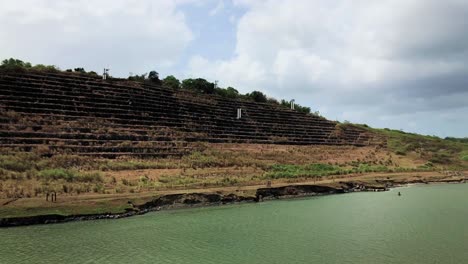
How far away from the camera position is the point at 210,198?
3023cm

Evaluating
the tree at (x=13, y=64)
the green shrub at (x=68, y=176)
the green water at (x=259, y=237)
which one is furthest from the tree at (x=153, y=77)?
the green water at (x=259, y=237)

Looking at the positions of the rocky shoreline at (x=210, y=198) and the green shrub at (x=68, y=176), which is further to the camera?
the green shrub at (x=68, y=176)

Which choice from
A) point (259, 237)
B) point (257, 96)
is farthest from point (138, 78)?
point (259, 237)

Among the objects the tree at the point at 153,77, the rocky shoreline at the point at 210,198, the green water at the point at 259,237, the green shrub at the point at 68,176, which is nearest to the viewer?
the green water at the point at 259,237

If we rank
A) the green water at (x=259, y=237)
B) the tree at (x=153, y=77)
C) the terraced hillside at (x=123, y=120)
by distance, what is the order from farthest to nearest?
the tree at (x=153, y=77), the terraced hillside at (x=123, y=120), the green water at (x=259, y=237)

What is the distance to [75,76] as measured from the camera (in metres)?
52.2

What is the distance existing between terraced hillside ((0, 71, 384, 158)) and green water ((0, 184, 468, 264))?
18.2 metres

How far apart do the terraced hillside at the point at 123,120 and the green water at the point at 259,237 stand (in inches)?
717

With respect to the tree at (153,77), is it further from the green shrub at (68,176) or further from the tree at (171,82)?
the green shrub at (68,176)

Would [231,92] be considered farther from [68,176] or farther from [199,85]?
[68,176]

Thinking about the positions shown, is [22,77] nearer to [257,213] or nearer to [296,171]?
[296,171]

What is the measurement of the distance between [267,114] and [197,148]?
20.6 meters

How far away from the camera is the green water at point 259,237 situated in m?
16.2

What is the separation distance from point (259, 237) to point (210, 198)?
11.0 m
